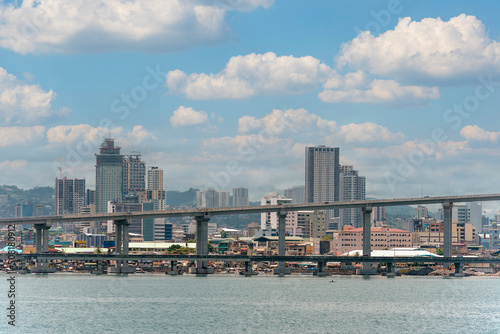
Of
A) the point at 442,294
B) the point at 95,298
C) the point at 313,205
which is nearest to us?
the point at 95,298

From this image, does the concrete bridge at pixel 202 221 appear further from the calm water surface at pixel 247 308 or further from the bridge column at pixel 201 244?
the calm water surface at pixel 247 308

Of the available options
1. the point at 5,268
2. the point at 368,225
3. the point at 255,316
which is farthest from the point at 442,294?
the point at 5,268

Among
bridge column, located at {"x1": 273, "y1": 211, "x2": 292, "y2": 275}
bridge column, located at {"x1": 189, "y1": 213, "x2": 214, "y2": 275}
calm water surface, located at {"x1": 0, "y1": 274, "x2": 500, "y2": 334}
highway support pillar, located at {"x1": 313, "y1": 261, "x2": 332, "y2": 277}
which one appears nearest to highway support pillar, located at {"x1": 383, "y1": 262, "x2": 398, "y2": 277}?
highway support pillar, located at {"x1": 313, "y1": 261, "x2": 332, "y2": 277}

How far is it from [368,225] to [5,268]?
3066 inches

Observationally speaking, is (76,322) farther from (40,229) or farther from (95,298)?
(40,229)

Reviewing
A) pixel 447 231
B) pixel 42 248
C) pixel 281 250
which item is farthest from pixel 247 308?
pixel 447 231

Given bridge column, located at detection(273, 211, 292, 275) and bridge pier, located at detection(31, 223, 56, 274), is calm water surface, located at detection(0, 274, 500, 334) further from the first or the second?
bridge column, located at detection(273, 211, 292, 275)

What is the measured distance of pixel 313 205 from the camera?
618ft

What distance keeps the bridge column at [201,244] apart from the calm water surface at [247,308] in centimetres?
3452

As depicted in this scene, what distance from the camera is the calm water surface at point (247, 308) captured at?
252 ft

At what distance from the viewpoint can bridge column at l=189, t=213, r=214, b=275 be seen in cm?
16838

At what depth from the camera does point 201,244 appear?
17200cm

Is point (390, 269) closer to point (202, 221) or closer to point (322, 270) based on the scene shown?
point (322, 270)

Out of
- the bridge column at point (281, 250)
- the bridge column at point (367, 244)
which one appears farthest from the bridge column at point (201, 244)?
the bridge column at point (367, 244)
